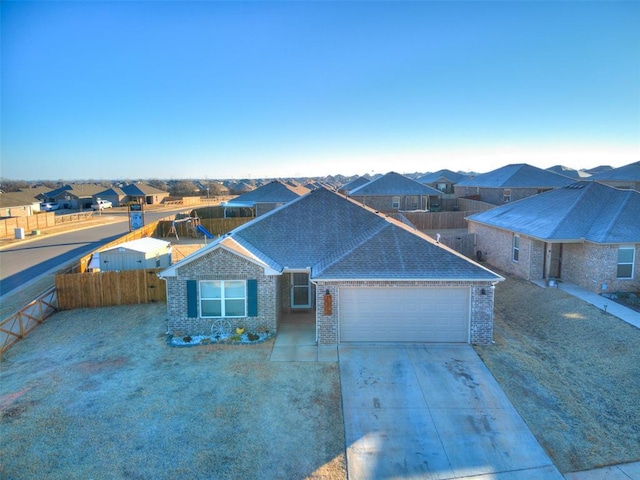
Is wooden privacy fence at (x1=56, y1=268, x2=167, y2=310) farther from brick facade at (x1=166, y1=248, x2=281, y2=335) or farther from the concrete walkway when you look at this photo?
the concrete walkway

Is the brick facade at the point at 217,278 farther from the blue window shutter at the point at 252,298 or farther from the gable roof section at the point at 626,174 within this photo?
the gable roof section at the point at 626,174

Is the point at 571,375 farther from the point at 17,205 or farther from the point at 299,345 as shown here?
the point at 17,205

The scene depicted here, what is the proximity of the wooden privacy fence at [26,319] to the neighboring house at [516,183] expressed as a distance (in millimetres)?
39774

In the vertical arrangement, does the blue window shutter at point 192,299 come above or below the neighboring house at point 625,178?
below

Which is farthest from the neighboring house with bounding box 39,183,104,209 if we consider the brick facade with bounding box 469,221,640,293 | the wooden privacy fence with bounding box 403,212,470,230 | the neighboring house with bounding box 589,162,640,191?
the neighboring house with bounding box 589,162,640,191

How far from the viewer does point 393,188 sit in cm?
4456

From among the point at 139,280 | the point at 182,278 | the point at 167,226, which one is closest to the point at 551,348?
the point at 182,278

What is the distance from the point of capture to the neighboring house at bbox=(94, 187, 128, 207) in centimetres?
7025

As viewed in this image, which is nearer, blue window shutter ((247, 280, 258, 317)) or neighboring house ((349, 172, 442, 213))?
blue window shutter ((247, 280, 258, 317))

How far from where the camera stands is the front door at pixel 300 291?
1622 centimetres

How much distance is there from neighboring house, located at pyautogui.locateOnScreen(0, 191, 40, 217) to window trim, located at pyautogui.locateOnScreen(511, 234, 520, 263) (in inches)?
2029

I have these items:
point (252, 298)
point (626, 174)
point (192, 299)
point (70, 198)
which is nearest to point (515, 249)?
point (252, 298)

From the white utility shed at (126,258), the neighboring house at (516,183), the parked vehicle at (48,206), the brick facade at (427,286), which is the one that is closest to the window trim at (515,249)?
the brick facade at (427,286)

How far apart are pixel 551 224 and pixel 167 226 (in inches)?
1250
